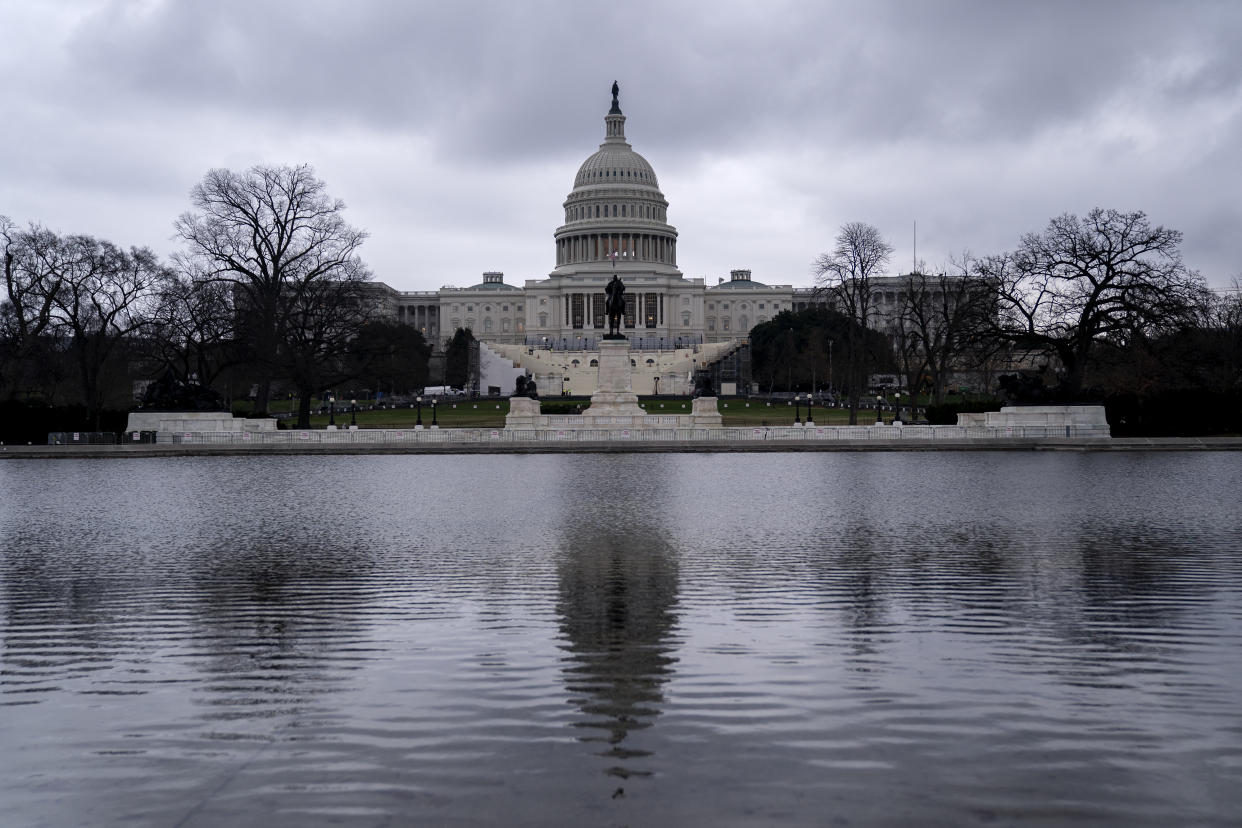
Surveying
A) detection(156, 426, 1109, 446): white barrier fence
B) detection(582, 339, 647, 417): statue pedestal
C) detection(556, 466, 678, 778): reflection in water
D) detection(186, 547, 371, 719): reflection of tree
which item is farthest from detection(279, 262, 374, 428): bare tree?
detection(186, 547, 371, 719): reflection of tree

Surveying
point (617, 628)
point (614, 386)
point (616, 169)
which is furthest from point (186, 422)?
point (616, 169)

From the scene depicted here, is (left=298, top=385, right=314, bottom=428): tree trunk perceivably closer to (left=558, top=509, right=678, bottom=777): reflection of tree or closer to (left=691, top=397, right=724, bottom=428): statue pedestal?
(left=691, top=397, right=724, bottom=428): statue pedestal

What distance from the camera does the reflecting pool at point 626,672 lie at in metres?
5.43

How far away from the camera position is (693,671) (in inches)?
305

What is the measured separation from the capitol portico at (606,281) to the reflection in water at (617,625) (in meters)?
129

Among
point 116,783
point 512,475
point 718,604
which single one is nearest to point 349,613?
point 718,604

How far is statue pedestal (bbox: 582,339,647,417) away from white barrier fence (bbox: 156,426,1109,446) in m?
4.67

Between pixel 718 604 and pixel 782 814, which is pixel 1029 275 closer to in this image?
pixel 718 604

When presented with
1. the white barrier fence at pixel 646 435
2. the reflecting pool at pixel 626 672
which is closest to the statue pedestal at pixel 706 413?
the white barrier fence at pixel 646 435

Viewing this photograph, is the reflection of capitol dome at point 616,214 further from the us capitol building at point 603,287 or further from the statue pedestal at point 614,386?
the statue pedestal at point 614,386

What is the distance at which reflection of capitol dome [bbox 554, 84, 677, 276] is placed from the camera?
151 metres

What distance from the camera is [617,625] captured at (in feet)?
30.9

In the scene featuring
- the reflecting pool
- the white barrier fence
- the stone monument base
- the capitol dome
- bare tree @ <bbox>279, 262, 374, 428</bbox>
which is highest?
the capitol dome

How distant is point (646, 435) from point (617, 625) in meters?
34.7
